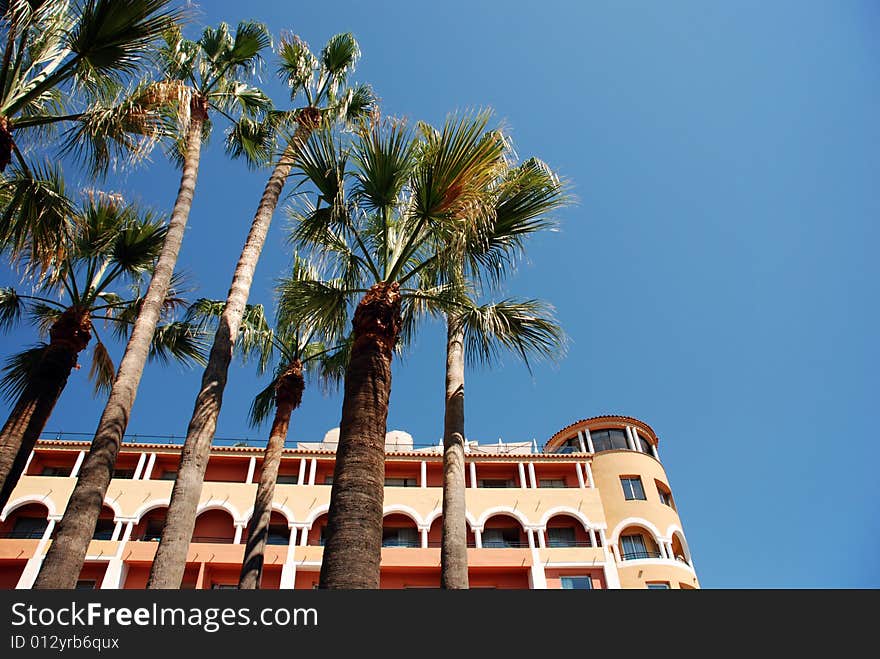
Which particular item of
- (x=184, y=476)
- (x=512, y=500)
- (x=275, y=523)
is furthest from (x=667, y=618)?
(x=275, y=523)

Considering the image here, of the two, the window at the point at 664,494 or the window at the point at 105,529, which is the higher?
the window at the point at 664,494

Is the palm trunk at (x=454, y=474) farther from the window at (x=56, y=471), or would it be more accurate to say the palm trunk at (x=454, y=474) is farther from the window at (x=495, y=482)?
the window at (x=56, y=471)

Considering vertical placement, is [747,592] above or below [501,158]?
below

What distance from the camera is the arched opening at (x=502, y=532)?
26.8 m

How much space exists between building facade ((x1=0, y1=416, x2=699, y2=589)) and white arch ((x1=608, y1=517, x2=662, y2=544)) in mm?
61

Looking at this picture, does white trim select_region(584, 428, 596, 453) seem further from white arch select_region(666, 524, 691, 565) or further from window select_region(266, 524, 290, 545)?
window select_region(266, 524, 290, 545)

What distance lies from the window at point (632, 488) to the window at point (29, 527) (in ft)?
88.2

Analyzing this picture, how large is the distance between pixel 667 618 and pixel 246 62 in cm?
1270

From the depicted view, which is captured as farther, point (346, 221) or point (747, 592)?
point (346, 221)

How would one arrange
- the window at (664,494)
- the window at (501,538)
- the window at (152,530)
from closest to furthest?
1. the window at (152,530)
2. the window at (501,538)
3. the window at (664,494)

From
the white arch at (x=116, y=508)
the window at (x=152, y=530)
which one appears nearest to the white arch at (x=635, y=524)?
the window at (x=152, y=530)

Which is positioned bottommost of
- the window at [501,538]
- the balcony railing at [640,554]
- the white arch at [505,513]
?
the balcony railing at [640,554]

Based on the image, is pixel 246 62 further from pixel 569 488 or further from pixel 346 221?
pixel 569 488

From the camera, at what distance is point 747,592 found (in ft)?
7.15
